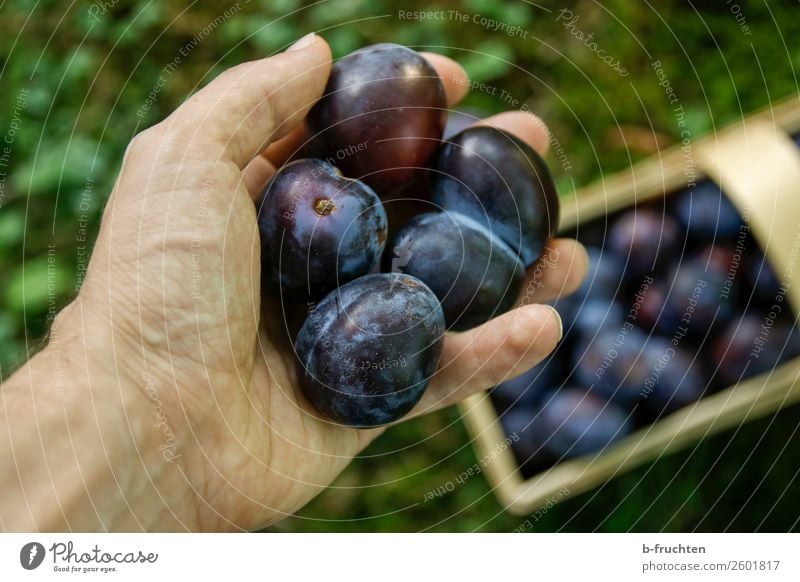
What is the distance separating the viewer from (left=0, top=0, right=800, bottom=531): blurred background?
969 mm

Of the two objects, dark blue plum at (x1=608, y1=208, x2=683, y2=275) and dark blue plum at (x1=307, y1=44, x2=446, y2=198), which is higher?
dark blue plum at (x1=307, y1=44, x2=446, y2=198)

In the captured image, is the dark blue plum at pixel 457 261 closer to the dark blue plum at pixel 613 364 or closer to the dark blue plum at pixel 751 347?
the dark blue plum at pixel 613 364

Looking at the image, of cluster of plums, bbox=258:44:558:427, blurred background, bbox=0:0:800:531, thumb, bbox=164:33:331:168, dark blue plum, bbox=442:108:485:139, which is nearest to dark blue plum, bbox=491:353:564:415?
blurred background, bbox=0:0:800:531

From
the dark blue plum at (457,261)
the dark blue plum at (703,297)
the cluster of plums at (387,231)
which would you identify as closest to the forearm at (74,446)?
the cluster of plums at (387,231)

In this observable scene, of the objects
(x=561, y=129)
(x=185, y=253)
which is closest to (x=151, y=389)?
(x=185, y=253)

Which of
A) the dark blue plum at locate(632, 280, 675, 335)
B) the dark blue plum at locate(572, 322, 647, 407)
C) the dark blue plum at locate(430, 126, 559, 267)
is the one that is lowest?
the dark blue plum at locate(572, 322, 647, 407)

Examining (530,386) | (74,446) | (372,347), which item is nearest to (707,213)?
(530,386)

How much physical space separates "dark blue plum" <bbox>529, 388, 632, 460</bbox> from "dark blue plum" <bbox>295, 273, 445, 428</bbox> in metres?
0.32

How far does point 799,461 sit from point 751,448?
0.19 feet

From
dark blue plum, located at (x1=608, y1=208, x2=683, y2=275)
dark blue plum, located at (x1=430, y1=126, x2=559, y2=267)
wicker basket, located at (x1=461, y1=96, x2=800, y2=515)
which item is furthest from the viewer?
dark blue plum, located at (x1=608, y1=208, x2=683, y2=275)

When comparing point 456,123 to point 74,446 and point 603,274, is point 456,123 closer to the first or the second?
point 603,274

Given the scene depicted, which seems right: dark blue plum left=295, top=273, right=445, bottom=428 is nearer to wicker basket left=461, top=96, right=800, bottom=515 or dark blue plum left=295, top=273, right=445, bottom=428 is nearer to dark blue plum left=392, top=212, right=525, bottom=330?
dark blue plum left=392, top=212, right=525, bottom=330
